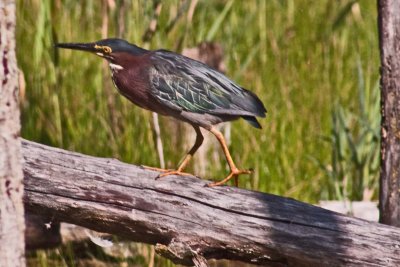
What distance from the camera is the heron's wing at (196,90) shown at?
439cm

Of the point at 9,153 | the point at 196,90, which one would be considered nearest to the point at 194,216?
the point at 196,90

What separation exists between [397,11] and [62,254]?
2.11 metres

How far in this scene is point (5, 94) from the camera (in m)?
2.70

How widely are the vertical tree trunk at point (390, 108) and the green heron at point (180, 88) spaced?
0.50 metres

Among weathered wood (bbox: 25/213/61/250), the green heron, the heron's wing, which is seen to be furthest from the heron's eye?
weathered wood (bbox: 25/213/61/250)

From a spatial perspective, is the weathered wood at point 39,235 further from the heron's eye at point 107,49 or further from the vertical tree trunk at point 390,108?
the vertical tree trunk at point 390,108

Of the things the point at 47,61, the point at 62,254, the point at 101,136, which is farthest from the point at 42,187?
the point at 47,61

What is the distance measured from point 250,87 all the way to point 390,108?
2.29 meters

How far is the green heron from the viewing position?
4395 millimetres

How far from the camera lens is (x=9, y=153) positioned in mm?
2744

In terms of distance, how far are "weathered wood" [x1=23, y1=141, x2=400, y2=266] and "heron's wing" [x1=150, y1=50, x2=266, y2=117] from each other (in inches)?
14.1

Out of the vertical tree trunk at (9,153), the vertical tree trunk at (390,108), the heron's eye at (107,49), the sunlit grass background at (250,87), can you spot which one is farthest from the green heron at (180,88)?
the vertical tree trunk at (9,153)

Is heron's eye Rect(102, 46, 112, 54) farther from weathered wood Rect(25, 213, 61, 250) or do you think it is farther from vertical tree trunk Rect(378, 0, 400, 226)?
weathered wood Rect(25, 213, 61, 250)

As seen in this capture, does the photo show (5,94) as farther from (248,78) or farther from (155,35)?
(248,78)
